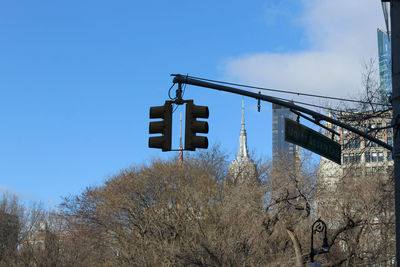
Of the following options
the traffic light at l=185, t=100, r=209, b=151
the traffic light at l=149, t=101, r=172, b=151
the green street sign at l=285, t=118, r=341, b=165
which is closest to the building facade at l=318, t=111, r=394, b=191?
the green street sign at l=285, t=118, r=341, b=165

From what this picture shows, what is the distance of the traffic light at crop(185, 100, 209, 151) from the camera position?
1273cm

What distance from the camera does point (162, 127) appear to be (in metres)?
13.0

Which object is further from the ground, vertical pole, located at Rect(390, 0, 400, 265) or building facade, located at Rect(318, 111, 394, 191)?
building facade, located at Rect(318, 111, 394, 191)

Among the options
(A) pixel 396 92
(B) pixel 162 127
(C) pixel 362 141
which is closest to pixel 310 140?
(A) pixel 396 92

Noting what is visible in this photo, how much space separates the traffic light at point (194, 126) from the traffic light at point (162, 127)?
0.37 meters

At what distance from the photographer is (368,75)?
24.3 metres

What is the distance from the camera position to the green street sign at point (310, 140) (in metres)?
12.7

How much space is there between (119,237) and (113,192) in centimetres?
1222

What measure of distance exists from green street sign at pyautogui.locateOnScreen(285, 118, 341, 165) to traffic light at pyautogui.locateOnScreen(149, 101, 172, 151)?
91.9 inches

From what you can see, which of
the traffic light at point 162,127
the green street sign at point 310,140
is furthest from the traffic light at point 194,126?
the green street sign at point 310,140

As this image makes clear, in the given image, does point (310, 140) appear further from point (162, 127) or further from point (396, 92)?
point (162, 127)

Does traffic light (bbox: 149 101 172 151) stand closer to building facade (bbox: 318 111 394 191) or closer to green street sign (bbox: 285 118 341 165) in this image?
green street sign (bbox: 285 118 341 165)

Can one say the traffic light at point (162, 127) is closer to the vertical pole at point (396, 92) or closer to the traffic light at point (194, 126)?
the traffic light at point (194, 126)

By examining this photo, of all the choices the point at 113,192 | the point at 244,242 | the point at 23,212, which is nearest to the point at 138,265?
the point at 244,242
